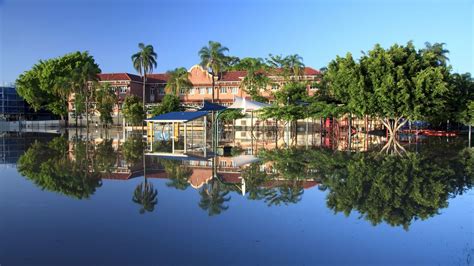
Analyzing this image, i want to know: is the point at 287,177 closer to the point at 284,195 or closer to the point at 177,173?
the point at 284,195

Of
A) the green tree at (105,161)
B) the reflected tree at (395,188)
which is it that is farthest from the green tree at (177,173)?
the reflected tree at (395,188)

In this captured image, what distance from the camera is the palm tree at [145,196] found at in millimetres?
10219

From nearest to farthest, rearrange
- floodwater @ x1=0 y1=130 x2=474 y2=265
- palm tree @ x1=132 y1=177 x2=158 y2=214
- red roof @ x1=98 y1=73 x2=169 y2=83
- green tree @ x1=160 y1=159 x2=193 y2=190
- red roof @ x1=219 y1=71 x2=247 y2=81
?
floodwater @ x1=0 y1=130 x2=474 y2=265, palm tree @ x1=132 y1=177 x2=158 y2=214, green tree @ x1=160 y1=159 x2=193 y2=190, red roof @ x1=219 y1=71 x2=247 y2=81, red roof @ x1=98 y1=73 x2=169 y2=83

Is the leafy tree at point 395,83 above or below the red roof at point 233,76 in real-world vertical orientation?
below

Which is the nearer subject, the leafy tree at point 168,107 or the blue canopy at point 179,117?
the blue canopy at point 179,117

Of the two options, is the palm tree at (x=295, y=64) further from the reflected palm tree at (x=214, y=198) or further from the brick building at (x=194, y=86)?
the reflected palm tree at (x=214, y=198)

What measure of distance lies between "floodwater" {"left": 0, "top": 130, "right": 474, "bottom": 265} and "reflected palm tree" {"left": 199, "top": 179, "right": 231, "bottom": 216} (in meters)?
0.03

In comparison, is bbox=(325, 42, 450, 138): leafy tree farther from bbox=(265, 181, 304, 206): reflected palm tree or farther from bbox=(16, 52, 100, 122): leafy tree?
bbox=(16, 52, 100, 122): leafy tree

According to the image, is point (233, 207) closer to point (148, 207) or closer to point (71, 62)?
point (148, 207)

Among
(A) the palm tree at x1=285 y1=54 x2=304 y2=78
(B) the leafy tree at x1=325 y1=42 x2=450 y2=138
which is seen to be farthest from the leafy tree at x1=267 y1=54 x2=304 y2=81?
(B) the leafy tree at x1=325 y1=42 x2=450 y2=138

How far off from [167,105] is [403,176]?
35.5m

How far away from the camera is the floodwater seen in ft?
22.6

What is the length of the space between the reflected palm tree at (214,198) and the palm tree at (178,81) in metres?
45.1

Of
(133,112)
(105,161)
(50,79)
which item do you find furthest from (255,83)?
(105,161)
